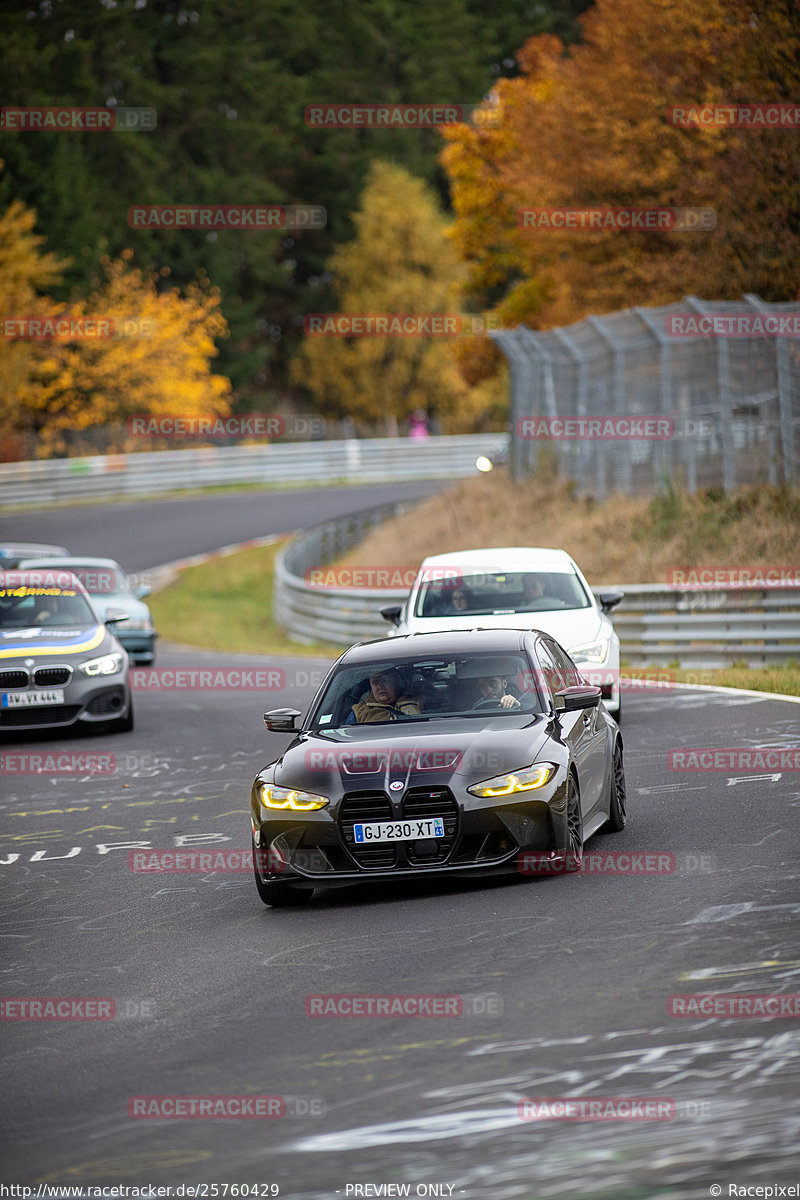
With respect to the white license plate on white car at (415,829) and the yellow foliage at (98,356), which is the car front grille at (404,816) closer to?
the white license plate on white car at (415,829)

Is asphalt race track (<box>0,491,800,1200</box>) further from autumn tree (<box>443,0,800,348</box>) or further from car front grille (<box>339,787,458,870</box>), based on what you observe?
autumn tree (<box>443,0,800,348</box>)

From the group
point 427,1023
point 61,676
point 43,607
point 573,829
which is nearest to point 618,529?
point 43,607

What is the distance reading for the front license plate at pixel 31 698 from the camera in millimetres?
16984

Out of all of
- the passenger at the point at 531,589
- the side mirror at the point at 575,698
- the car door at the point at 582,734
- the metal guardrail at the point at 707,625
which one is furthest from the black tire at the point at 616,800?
the metal guardrail at the point at 707,625

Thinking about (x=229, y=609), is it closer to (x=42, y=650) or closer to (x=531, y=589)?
(x=42, y=650)

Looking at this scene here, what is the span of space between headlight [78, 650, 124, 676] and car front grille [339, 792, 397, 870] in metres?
8.95

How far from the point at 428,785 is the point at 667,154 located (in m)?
23.4

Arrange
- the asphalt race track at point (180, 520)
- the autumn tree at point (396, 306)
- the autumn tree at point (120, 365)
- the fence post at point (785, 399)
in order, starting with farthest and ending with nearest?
the autumn tree at point (396, 306), the autumn tree at point (120, 365), the asphalt race track at point (180, 520), the fence post at point (785, 399)

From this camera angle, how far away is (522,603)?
1550 centimetres

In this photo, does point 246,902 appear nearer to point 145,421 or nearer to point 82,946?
point 82,946

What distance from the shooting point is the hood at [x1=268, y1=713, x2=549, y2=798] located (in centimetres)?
866

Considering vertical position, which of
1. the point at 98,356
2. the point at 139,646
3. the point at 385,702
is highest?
the point at 385,702

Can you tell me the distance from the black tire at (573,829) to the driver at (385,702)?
1051 mm

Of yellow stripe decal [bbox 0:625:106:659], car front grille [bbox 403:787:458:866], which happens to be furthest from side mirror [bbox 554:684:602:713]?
yellow stripe decal [bbox 0:625:106:659]
